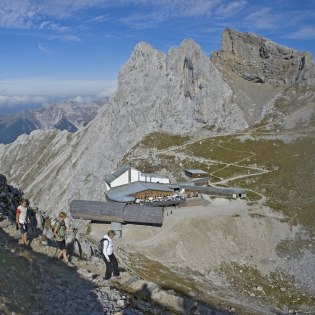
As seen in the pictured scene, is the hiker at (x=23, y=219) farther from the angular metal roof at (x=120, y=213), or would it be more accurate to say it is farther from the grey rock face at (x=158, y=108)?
the grey rock face at (x=158, y=108)

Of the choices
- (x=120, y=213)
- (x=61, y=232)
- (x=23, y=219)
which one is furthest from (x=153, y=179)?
(x=61, y=232)

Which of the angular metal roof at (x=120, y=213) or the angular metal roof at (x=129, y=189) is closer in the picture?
the angular metal roof at (x=120, y=213)

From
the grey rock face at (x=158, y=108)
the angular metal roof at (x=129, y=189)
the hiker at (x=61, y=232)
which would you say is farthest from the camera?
the grey rock face at (x=158, y=108)

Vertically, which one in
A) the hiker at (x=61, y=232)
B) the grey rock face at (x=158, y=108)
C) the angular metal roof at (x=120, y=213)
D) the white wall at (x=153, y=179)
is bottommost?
the angular metal roof at (x=120, y=213)

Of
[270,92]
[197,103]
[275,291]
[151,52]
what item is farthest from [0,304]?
[270,92]

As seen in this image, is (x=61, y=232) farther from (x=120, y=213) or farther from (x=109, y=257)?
(x=120, y=213)

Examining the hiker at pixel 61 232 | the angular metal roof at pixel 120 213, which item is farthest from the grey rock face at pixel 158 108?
the hiker at pixel 61 232

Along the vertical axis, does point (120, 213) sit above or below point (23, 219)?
below

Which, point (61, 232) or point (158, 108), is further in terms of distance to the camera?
point (158, 108)

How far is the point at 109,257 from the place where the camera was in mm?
26328

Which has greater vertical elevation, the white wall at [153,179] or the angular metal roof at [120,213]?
the white wall at [153,179]

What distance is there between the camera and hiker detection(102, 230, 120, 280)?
25953 millimetres

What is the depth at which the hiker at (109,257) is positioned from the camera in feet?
85.1

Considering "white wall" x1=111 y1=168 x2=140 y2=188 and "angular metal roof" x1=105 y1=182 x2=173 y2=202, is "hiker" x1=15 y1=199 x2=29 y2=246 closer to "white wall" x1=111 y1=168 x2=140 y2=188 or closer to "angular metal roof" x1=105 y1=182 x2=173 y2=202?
"angular metal roof" x1=105 y1=182 x2=173 y2=202
